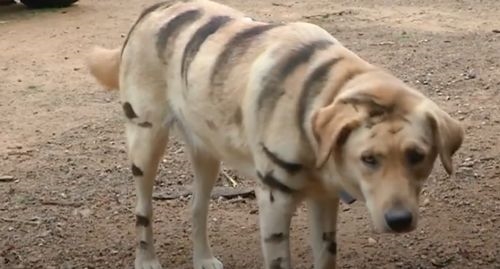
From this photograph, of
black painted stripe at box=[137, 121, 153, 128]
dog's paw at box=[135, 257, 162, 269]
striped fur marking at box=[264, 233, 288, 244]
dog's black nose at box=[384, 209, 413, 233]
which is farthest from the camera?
dog's paw at box=[135, 257, 162, 269]

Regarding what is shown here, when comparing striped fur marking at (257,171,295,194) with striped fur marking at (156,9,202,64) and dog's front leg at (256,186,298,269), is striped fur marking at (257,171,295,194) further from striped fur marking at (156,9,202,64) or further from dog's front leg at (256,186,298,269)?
striped fur marking at (156,9,202,64)

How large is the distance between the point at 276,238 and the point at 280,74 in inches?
27.7

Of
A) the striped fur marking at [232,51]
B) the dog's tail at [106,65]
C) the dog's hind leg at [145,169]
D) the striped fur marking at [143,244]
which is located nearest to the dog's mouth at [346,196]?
the striped fur marking at [232,51]

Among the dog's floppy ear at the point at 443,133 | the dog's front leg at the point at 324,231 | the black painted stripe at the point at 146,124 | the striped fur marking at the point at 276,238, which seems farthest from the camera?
the black painted stripe at the point at 146,124

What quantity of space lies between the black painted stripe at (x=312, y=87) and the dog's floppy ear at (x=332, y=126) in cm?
19

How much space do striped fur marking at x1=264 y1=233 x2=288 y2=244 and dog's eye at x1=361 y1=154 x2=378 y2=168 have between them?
74cm

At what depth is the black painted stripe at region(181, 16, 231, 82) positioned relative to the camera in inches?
188

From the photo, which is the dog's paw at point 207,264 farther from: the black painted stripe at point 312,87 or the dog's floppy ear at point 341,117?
the dog's floppy ear at point 341,117

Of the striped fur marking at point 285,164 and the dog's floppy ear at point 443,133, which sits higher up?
the dog's floppy ear at point 443,133

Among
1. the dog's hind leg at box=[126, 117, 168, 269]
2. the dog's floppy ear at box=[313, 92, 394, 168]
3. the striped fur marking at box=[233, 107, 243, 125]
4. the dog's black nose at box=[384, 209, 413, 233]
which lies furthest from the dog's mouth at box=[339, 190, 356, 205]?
the dog's hind leg at box=[126, 117, 168, 269]

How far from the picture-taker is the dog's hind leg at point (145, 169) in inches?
200

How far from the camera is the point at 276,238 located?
4.45 metres

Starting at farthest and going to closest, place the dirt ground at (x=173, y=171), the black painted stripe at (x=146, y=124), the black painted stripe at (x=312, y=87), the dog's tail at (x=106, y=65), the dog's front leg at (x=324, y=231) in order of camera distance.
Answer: the dirt ground at (x=173, y=171) → the dog's tail at (x=106, y=65) → the black painted stripe at (x=146, y=124) → the dog's front leg at (x=324, y=231) → the black painted stripe at (x=312, y=87)

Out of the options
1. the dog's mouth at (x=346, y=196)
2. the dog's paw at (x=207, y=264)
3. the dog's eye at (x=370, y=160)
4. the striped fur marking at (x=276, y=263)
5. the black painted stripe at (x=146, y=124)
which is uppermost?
the dog's eye at (x=370, y=160)
